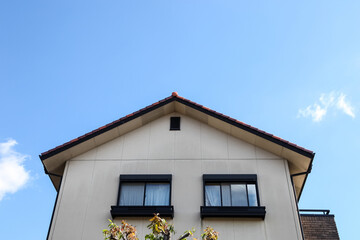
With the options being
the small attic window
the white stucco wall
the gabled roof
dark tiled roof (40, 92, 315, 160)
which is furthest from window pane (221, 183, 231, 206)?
the small attic window

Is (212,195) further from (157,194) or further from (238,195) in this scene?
(157,194)

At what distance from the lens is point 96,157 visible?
14867mm

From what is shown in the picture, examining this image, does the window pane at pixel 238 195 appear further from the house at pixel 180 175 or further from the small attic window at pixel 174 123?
the small attic window at pixel 174 123

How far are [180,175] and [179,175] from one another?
0.12ft

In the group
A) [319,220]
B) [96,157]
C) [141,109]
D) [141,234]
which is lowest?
[141,234]

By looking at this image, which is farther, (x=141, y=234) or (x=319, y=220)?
(x=319, y=220)

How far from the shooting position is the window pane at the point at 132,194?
537 inches

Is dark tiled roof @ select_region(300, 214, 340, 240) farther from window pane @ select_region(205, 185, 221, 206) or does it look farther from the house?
window pane @ select_region(205, 185, 221, 206)

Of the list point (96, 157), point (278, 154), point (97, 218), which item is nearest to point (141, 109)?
point (96, 157)

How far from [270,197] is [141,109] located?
6015mm

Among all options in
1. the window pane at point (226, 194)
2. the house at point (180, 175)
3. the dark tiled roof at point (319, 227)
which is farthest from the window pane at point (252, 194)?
the dark tiled roof at point (319, 227)

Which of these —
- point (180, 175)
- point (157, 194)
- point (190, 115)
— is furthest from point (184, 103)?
point (157, 194)

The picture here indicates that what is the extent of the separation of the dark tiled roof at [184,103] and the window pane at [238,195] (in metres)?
2.15

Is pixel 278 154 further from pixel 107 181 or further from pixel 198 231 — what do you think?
pixel 107 181
